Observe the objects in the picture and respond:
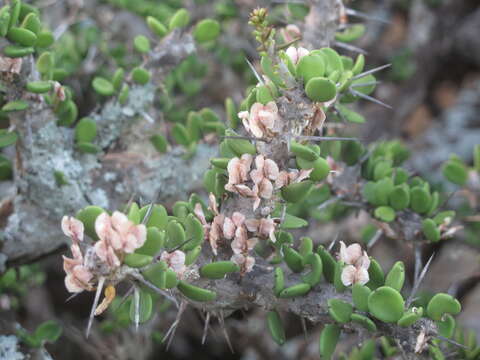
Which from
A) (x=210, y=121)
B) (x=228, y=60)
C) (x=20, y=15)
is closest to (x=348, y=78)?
(x=210, y=121)

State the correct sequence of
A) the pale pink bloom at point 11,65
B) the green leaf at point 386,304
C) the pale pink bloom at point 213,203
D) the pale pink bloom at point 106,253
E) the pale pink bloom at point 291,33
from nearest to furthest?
the pale pink bloom at point 106,253, the green leaf at point 386,304, the pale pink bloom at point 213,203, the pale pink bloom at point 11,65, the pale pink bloom at point 291,33

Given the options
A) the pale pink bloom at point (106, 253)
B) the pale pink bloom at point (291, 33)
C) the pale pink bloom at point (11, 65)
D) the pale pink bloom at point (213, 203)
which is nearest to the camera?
the pale pink bloom at point (106, 253)

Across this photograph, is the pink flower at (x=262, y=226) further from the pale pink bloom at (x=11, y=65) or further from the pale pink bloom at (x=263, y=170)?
the pale pink bloom at (x=11, y=65)

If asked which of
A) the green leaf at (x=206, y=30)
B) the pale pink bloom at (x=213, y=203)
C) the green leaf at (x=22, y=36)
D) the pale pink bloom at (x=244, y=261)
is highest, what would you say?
the green leaf at (x=22, y=36)

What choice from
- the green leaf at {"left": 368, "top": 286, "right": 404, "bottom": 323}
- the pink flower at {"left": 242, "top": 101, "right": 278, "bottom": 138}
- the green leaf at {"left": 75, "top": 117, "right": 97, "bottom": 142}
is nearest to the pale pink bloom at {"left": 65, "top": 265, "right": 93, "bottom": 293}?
the pink flower at {"left": 242, "top": 101, "right": 278, "bottom": 138}

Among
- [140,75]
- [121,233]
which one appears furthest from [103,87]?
[121,233]

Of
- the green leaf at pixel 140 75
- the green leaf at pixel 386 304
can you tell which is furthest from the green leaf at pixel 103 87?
the green leaf at pixel 386 304

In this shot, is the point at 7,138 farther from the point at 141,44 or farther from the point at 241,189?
the point at 241,189

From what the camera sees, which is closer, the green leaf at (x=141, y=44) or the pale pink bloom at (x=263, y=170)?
the pale pink bloom at (x=263, y=170)
